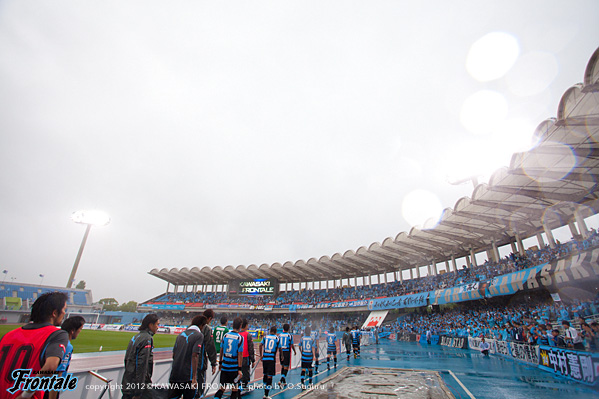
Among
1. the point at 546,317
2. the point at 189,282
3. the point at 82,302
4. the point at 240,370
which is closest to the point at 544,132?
the point at 546,317

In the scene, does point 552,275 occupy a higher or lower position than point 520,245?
lower

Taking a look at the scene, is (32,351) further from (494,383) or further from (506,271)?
(506,271)

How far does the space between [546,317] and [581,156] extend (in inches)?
434

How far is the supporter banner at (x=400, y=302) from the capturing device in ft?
108

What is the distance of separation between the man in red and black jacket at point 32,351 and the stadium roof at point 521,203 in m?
16.4

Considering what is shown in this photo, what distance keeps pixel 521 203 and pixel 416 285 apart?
19.8 m

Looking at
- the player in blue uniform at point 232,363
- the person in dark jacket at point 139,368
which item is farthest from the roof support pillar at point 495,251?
the person in dark jacket at point 139,368

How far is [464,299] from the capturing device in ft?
92.5

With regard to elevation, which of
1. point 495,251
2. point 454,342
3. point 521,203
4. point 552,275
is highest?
point 521,203

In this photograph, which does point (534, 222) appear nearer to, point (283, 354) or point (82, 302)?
point (283, 354)

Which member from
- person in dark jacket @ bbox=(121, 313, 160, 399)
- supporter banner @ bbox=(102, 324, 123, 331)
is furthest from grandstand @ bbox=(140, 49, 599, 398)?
supporter banner @ bbox=(102, 324, 123, 331)

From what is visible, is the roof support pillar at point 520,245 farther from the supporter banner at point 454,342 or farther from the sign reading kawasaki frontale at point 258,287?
the sign reading kawasaki frontale at point 258,287

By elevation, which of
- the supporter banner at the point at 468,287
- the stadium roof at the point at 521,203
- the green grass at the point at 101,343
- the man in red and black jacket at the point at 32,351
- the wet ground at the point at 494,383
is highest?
the stadium roof at the point at 521,203

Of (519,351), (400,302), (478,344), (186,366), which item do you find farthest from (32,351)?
(400,302)
